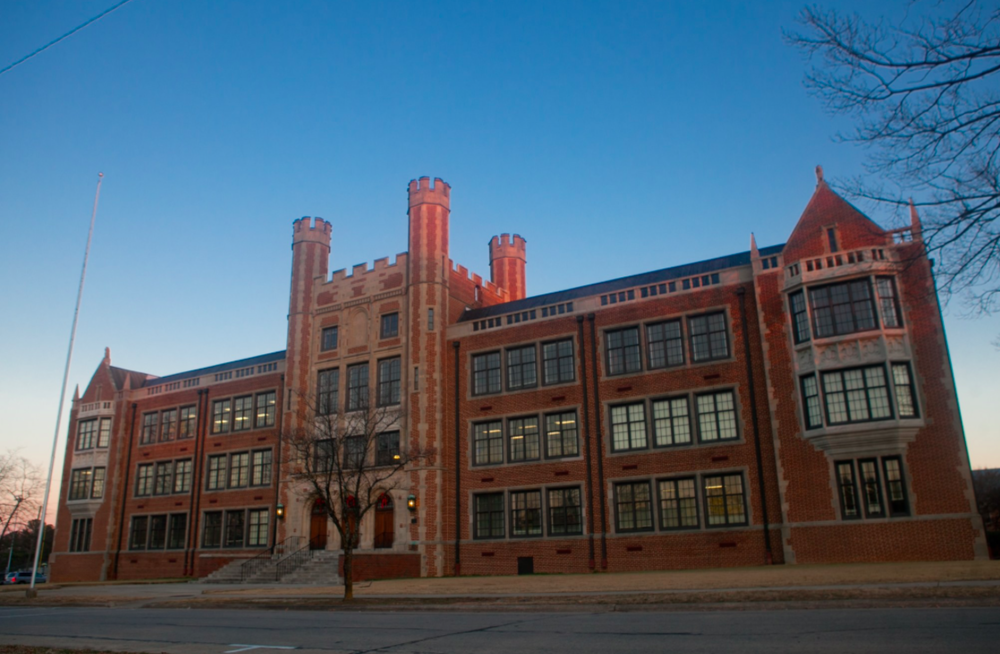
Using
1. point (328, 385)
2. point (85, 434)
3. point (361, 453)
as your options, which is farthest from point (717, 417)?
point (85, 434)

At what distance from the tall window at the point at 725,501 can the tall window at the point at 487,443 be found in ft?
32.1

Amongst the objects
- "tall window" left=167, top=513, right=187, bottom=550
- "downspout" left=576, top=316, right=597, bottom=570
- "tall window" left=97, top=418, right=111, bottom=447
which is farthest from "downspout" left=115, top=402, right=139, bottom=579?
"downspout" left=576, top=316, right=597, bottom=570

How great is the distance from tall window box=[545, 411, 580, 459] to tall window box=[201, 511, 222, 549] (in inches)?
836

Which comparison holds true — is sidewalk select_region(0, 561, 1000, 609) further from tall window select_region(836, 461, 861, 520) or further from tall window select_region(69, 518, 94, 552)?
tall window select_region(69, 518, 94, 552)

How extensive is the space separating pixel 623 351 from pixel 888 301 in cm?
1063

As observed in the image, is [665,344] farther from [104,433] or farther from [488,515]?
[104,433]

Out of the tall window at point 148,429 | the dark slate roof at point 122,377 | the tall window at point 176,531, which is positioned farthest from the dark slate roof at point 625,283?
the dark slate roof at point 122,377

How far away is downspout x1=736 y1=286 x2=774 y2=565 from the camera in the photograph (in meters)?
29.0

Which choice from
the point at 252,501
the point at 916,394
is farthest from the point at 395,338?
the point at 916,394

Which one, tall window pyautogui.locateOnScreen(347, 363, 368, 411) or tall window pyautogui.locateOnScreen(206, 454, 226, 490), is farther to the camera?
tall window pyautogui.locateOnScreen(206, 454, 226, 490)

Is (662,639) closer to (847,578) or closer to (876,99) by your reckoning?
(876,99)

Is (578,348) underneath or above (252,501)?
above

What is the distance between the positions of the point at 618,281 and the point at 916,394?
14.9m

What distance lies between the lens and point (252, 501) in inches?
1699
